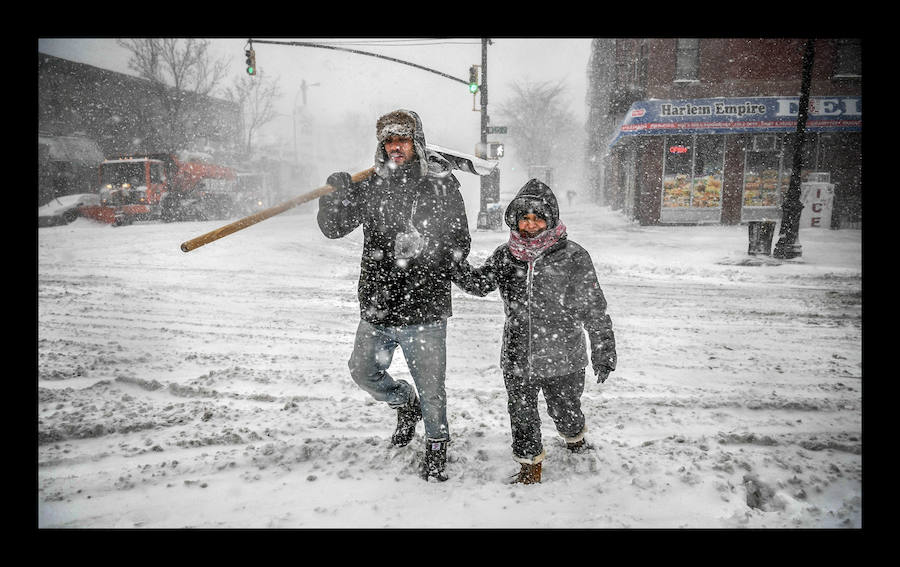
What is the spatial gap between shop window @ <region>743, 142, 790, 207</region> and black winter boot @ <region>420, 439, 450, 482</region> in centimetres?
1730

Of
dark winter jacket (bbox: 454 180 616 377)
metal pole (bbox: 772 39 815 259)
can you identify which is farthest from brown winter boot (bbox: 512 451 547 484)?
metal pole (bbox: 772 39 815 259)

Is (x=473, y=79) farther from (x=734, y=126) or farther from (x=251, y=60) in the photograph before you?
(x=734, y=126)

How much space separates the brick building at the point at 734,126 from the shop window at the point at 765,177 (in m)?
0.03

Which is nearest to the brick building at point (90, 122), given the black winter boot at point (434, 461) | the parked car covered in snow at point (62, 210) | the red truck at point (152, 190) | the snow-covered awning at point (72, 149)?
the snow-covered awning at point (72, 149)

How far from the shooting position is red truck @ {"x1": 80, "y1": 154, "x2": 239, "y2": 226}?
1800cm

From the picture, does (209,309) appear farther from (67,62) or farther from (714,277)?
(67,62)

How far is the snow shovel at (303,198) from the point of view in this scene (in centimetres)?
268

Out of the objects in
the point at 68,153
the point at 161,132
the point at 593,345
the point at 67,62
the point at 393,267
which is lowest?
the point at 593,345

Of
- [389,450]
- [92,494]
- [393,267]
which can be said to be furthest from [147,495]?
[393,267]

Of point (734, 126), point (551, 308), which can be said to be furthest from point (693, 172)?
point (551, 308)

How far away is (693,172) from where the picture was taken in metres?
16.5

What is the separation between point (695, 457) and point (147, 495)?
3066mm

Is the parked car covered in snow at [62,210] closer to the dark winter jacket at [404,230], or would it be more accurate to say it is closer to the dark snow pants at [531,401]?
the dark winter jacket at [404,230]

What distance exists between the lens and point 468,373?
4.35 meters
